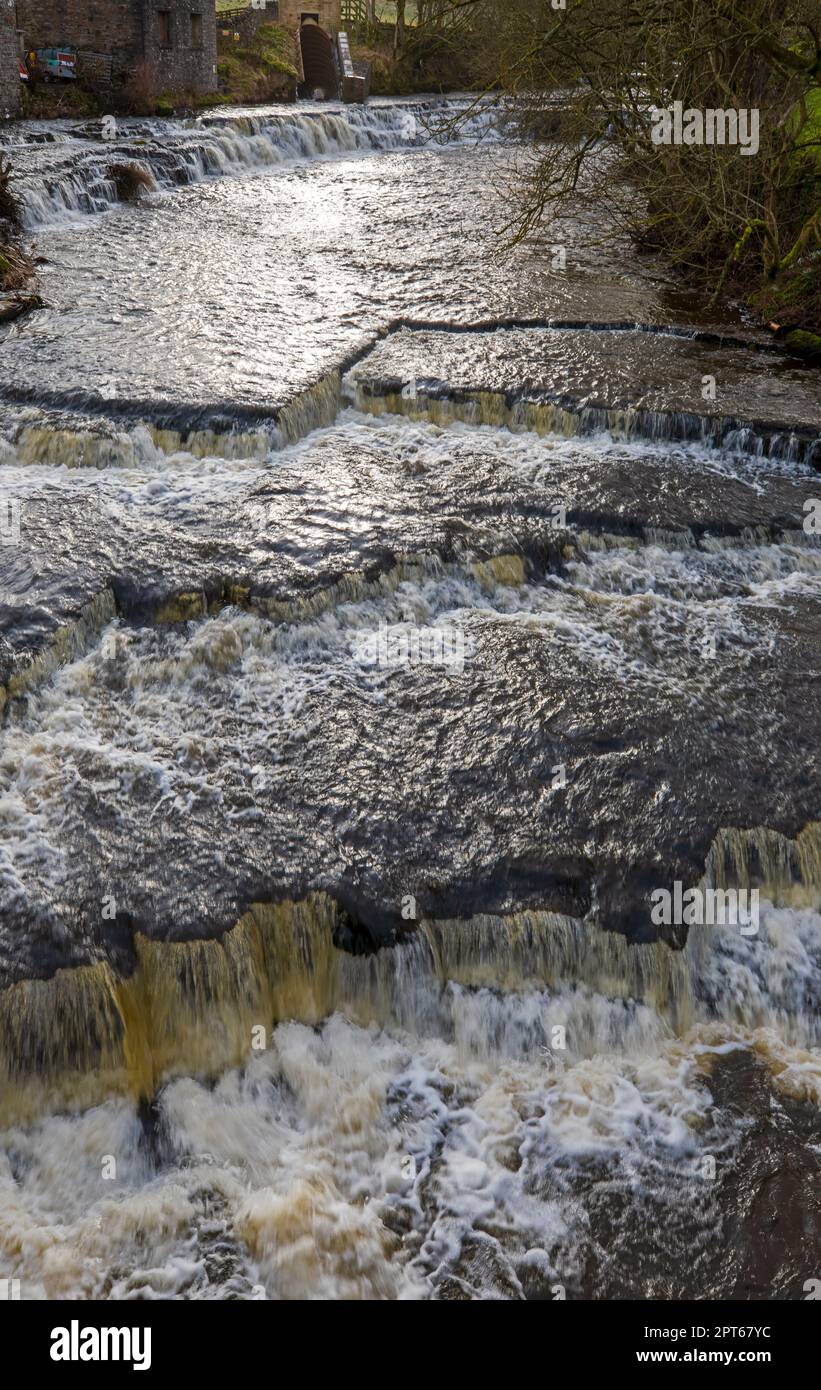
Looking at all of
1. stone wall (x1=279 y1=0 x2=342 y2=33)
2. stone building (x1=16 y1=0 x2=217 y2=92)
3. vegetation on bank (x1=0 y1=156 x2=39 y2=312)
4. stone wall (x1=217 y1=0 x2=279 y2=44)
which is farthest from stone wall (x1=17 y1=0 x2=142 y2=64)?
vegetation on bank (x1=0 y1=156 x2=39 y2=312)

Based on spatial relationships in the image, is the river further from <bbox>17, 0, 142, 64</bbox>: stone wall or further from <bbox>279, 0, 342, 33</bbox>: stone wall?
<bbox>279, 0, 342, 33</bbox>: stone wall

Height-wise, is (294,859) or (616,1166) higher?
(294,859)

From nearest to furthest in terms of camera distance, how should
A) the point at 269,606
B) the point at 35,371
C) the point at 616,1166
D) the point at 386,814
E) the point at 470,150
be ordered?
the point at 616,1166
the point at 386,814
the point at 269,606
the point at 35,371
the point at 470,150

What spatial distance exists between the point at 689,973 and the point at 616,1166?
1109 mm

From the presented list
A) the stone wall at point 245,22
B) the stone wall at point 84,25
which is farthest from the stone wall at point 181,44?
the stone wall at point 245,22

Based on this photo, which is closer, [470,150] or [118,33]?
[470,150]

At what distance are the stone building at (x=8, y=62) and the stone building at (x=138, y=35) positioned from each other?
4.37m

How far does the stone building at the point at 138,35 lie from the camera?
87.8 feet

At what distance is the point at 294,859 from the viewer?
224 inches

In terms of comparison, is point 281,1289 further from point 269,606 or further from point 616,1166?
point 269,606

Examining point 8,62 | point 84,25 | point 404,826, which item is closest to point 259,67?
point 84,25

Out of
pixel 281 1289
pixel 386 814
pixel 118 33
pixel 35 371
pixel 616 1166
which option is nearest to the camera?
pixel 281 1289

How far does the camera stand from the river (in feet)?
15.3

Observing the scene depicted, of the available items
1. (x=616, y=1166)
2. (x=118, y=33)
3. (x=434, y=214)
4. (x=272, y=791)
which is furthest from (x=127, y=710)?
(x=118, y=33)
